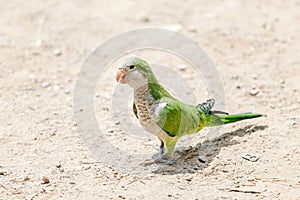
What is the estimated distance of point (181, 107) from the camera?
4281 millimetres

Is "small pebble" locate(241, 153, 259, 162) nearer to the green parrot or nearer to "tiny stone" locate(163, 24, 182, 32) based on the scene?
the green parrot

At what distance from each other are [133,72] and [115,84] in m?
1.86

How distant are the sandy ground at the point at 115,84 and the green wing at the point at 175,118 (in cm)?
36

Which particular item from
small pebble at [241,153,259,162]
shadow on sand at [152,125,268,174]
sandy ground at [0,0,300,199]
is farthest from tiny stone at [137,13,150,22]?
small pebble at [241,153,259,162]

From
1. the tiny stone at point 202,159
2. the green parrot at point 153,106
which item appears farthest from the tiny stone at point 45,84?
the tiny stone at point 202,159

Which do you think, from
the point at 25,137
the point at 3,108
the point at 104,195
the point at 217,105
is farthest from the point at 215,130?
the point at 3,108

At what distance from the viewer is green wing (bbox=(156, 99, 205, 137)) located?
4145mm

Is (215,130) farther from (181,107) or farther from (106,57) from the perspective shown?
(106,57)

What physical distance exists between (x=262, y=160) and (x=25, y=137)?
7.16 feet

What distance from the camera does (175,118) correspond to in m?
4.19

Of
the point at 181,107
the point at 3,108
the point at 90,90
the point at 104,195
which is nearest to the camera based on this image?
the point at 104,195

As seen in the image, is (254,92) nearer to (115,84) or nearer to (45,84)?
(115,84)

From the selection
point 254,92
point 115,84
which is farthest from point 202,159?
point 115,84

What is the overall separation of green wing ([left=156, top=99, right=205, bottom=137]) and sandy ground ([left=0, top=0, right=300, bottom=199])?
1.17 ft
